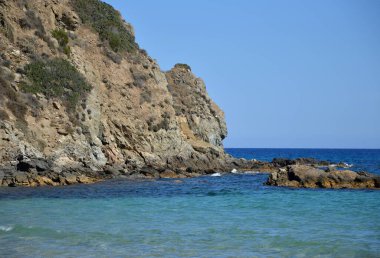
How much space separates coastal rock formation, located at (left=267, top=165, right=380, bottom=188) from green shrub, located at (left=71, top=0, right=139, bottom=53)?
29.5 m

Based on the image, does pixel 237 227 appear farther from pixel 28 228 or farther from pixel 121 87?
pixel 121 87

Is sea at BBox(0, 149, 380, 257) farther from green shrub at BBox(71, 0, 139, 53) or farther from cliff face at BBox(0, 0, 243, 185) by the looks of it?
green shrub at BBox(71, 0, 139, 53)

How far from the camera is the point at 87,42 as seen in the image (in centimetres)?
5622

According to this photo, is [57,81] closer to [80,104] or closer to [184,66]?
[80,104]

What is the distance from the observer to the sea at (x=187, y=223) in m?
15.4

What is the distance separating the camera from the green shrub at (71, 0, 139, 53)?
5878cm

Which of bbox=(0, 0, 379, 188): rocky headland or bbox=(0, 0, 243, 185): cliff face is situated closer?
bbox=(0, 0, 379, 188): rocky headland

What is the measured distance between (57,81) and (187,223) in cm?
3070

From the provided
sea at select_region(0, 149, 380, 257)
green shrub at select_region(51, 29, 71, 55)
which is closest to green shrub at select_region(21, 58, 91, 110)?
green shrub at select_region(51, 29, 71, 55)

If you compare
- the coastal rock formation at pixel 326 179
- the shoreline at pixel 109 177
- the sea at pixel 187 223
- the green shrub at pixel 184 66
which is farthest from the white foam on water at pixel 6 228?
the green shrub at pixel 184 66

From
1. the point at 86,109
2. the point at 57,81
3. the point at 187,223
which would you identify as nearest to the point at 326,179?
the point at 187,223

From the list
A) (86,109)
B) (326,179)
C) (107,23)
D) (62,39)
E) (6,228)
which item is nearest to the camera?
(6,228)

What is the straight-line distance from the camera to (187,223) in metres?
20.4

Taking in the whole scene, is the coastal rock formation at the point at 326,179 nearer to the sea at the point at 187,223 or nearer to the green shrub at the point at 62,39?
the sea at the point at 187,223
